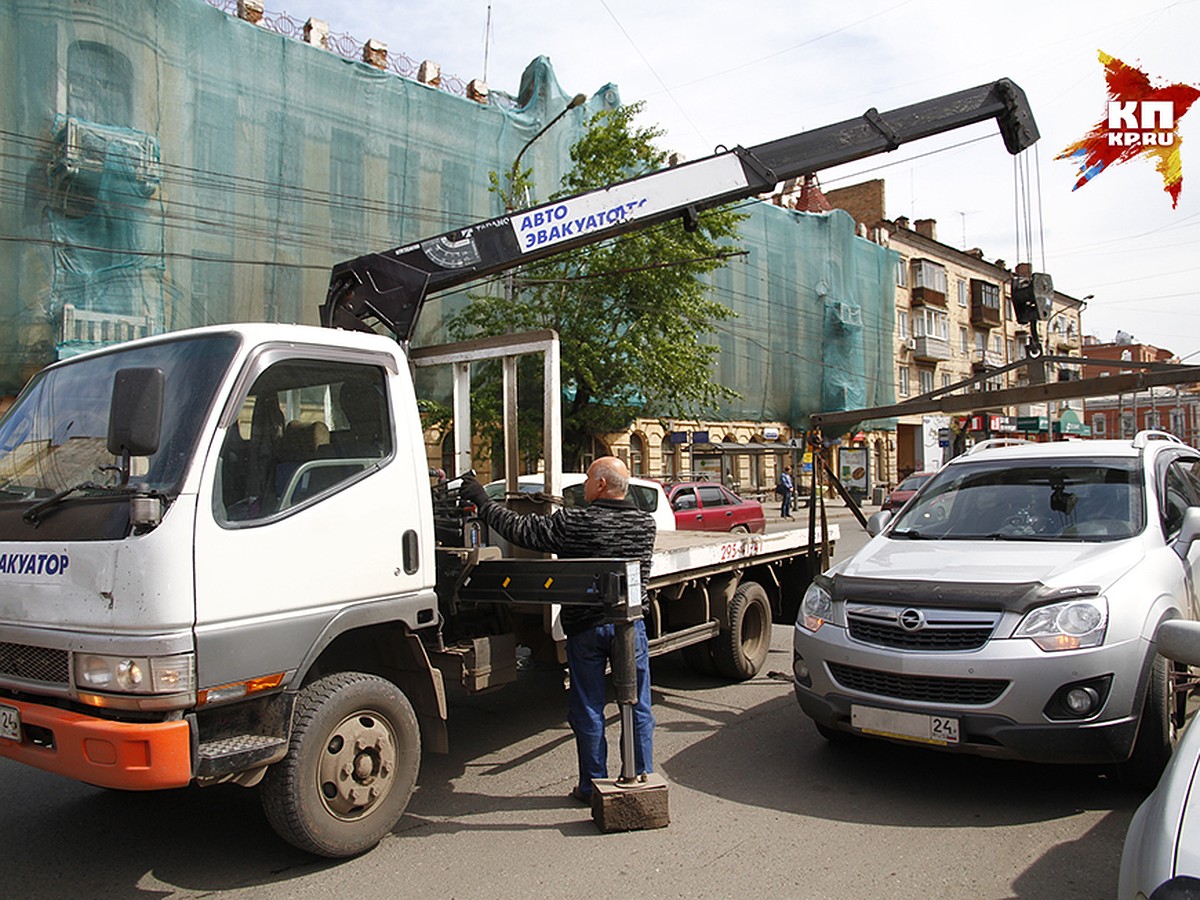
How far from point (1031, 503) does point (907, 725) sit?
195 cm

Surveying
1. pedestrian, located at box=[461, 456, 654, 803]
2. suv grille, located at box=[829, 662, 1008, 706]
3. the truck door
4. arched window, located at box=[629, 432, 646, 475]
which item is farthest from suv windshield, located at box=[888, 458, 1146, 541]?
arched window, located at box=[629, 432, 646, 475]

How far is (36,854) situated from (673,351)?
1745 cm

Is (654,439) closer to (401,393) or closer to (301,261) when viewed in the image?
(301,261)

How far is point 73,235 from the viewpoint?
17.1 metres

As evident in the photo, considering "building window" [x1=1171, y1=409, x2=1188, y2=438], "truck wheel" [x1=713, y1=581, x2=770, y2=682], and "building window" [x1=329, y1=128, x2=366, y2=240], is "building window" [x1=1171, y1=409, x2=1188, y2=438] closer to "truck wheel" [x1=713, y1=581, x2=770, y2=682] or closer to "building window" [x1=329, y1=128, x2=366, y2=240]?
"building window" [x1=329, y1=128, x2=366, y2=240]

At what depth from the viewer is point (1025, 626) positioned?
446 centimetres

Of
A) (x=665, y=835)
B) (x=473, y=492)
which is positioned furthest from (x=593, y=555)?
(x=665, y=835)

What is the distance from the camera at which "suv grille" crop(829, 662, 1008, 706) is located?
4.44m

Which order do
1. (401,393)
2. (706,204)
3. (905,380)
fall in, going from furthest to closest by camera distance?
(905,380), (706,204), (401,393)

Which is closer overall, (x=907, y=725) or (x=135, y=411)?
(x=135, y=411)

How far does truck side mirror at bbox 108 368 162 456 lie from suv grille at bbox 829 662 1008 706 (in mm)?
3523

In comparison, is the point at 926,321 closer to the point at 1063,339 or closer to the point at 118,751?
the point at 1063,339

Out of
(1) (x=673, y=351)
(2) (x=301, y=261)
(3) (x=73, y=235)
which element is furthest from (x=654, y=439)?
(3) (x=73, y=235)

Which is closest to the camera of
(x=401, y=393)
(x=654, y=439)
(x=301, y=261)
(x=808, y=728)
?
(x=401, y=393)
